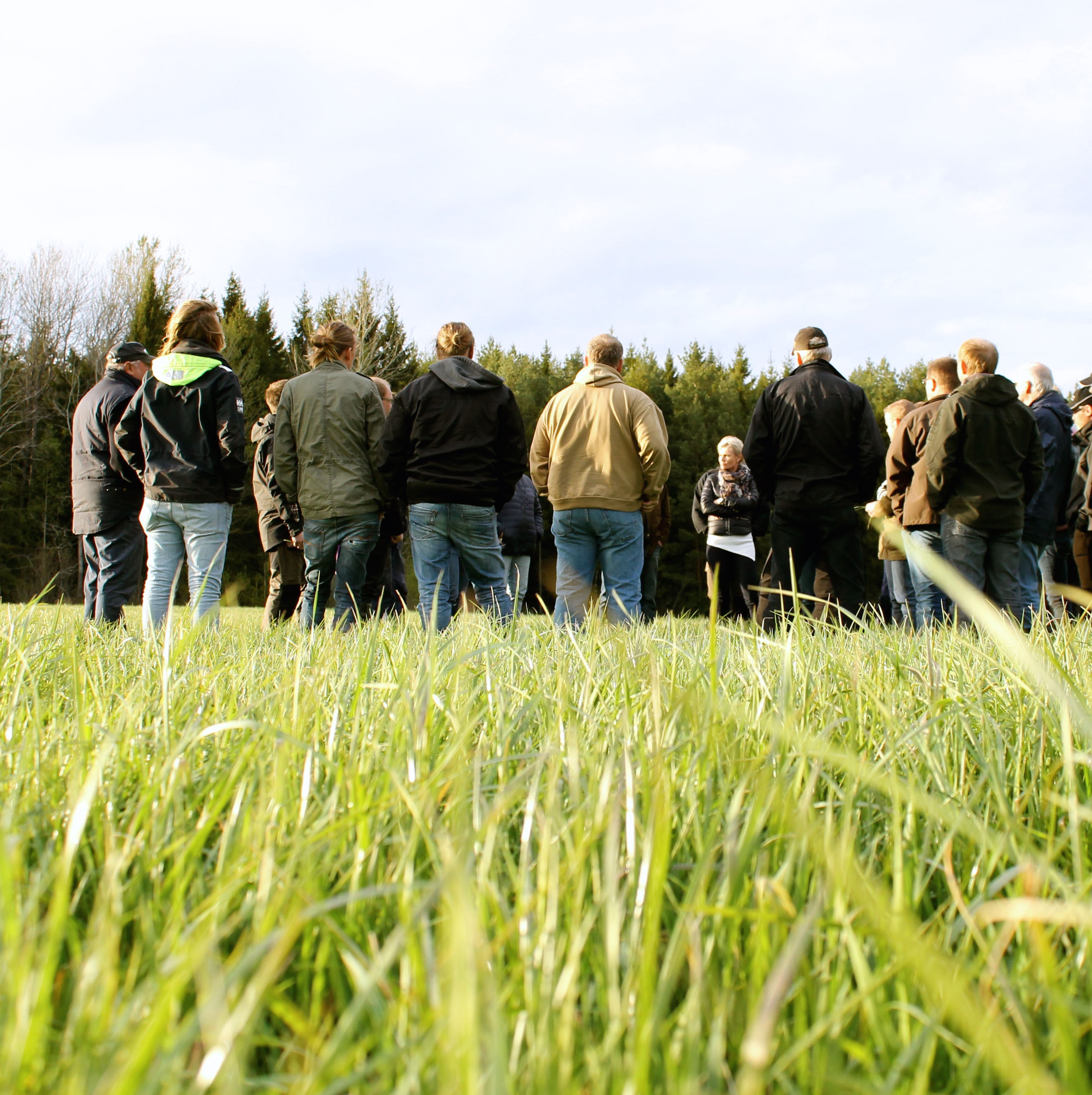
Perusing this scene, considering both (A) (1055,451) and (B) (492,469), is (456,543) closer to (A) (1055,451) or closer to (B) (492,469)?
(B) (492,469)

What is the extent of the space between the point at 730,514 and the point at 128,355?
15.9 ft

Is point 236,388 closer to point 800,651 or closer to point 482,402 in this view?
point 482,402

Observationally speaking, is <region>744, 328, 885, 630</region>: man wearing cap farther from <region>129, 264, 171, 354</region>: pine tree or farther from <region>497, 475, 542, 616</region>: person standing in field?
<region>129, 264, 171, 354</region>: pine tree

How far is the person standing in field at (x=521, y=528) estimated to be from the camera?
837cm

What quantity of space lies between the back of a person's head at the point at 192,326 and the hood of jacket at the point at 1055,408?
18.0ft

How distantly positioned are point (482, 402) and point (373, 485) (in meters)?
0.81

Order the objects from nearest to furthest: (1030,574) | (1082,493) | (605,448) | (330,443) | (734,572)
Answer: (330,443)
(605,448)
(1030,574)
(1082,493)
(734,572)

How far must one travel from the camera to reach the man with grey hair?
6.35m

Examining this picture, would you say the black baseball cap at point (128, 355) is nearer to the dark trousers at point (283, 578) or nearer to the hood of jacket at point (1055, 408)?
the dark trousers at point (283, 578)

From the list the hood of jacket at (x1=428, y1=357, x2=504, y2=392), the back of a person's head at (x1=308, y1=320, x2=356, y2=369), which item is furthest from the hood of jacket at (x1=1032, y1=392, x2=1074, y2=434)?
the back of a person's head at (x1=308, y1=320, x2=356, y2=369)

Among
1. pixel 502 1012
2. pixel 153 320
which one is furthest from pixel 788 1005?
pixel 153 320

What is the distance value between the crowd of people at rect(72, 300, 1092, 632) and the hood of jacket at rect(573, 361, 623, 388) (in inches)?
0.9

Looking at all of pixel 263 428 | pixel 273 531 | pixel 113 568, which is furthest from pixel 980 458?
pixel 113 568

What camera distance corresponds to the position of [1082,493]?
6.91m
